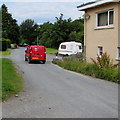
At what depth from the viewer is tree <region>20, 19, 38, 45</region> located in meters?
118

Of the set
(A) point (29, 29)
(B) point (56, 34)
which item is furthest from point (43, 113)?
(A) point (29, 29)

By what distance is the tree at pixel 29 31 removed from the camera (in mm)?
118188

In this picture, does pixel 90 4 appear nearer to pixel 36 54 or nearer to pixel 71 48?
pixel 36 54

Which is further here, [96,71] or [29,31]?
[29,31]

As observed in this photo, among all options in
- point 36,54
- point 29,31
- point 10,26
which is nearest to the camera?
point 36,54

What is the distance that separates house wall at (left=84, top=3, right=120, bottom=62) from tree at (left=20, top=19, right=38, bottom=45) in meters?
Answer: 95.8

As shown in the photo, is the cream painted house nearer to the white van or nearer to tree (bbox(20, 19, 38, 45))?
the white van

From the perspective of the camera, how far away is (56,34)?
54.2 metres

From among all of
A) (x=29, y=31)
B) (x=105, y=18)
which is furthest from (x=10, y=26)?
(x=105, y=18)

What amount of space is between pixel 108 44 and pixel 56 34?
122 ft

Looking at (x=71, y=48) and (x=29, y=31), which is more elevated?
(x=29, y=31)

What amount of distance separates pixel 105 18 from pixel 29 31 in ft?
345

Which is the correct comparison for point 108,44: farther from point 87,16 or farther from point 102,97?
point 102,97

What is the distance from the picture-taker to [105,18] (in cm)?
1794
